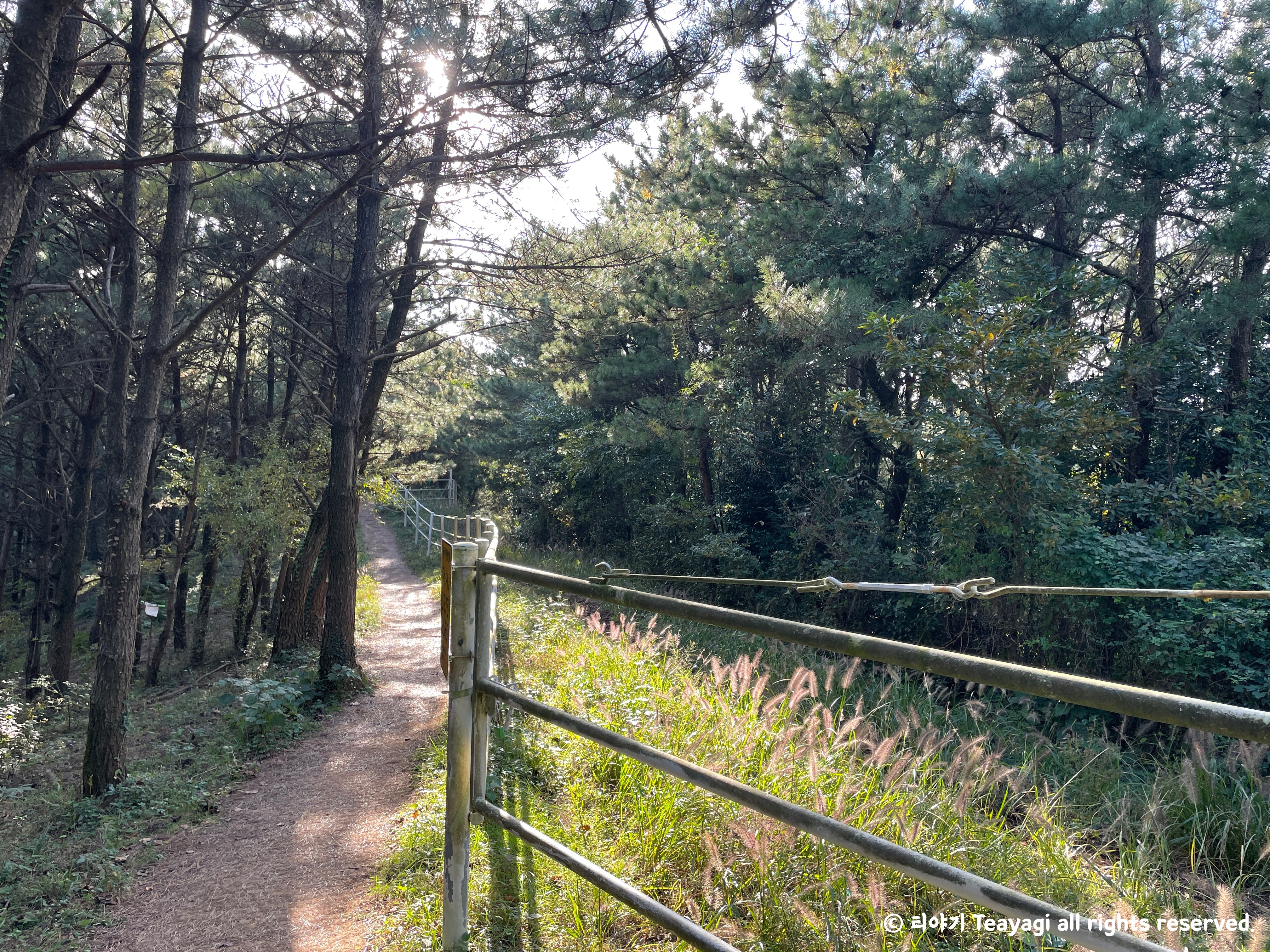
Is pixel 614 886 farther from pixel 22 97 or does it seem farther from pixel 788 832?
pixel 22 97

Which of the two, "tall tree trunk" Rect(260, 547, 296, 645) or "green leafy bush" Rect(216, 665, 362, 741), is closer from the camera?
"green leafy bush" Rect(216, 665, 362, 741)

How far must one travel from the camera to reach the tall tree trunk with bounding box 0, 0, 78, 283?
11.5 feet

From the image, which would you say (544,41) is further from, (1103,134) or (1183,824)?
(1103,134)

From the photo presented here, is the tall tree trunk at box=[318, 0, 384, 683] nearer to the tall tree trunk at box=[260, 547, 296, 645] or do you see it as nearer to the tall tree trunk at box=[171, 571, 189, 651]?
the tall tree trunk at box=[260, 547, 296, 645]

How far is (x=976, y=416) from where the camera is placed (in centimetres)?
1012

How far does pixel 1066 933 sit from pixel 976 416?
32.9ft

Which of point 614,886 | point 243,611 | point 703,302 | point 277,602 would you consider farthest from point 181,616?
point 614,886

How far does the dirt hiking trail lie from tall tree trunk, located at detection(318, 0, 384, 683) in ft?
3.06

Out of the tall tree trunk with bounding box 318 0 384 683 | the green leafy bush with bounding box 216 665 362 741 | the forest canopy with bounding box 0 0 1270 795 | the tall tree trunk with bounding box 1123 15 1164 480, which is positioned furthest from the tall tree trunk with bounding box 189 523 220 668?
the tall tree trunk with bounding box 1123 15 1164 480

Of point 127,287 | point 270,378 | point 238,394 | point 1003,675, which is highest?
point 270,378

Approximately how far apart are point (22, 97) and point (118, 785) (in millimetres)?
4649

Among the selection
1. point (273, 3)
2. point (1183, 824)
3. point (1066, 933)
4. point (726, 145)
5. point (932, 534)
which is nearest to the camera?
point (1066, 933)

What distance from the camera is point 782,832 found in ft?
9.17

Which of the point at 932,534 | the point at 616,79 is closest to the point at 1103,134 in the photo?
the point at 932,534
